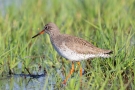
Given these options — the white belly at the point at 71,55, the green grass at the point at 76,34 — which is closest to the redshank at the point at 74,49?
the white belly at the point at 71,55

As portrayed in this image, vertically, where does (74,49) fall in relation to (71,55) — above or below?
above

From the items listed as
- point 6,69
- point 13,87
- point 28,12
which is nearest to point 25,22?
point 28,12

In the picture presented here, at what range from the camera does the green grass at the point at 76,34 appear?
7398mm

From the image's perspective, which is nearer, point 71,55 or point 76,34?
point 71,55

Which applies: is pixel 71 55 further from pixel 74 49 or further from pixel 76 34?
pixel 76 34

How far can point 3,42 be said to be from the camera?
9.10 m

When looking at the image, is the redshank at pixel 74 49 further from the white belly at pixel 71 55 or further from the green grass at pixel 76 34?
the green grass at pixel 76 34

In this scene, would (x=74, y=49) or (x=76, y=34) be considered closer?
(x=74, y=49)

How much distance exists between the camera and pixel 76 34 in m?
10.4

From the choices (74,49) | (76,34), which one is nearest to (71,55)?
(74,49)

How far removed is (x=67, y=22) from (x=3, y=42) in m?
2.66

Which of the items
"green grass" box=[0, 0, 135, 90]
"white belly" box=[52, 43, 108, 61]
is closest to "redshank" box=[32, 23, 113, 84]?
"white belly" box=[52, 43, 108, 61]

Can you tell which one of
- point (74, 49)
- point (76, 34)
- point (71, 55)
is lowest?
point (71, 55)

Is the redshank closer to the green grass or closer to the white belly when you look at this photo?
the white belly
